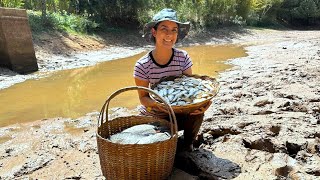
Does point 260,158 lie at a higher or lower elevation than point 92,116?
higher

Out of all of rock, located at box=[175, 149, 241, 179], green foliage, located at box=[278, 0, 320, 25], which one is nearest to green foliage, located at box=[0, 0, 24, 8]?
rock, located at box=[175, 149, 241, 179]

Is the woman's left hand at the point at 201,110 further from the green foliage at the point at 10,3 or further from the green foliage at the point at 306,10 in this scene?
the green foliage at the point at 306,10

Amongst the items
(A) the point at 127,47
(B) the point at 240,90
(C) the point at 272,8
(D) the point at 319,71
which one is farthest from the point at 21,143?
(C) the point at 272,8

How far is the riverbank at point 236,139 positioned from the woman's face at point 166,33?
1.03 m

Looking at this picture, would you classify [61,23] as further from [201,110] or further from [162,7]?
[201,110]

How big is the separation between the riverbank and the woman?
13.9 inches

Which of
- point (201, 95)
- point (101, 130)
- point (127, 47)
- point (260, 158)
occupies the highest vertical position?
point (201, 95)

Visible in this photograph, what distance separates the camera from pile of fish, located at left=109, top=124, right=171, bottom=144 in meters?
2.34

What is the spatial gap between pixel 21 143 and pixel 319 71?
537cm

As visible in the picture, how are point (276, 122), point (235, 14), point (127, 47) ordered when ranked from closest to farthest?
point (276, 122) → point (127, 47) → point (235, 14)

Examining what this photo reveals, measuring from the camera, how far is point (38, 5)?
1994 cm

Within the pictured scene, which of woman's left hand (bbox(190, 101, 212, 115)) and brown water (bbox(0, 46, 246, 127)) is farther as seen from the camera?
brown water (bbox(0, 46, 246, 127))

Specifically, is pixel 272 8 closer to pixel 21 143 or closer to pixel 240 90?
pixel 240 90

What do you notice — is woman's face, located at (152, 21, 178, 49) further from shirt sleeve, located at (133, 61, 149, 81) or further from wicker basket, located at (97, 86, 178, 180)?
wicker basket, located at (97, 86, 178, 180)
